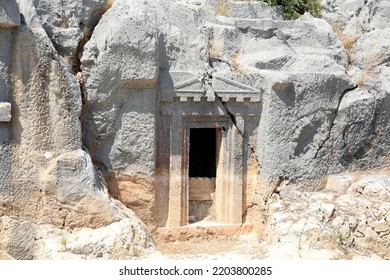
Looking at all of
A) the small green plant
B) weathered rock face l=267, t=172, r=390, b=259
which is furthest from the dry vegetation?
weathered rock face l=267, t=172, r=390, b=259

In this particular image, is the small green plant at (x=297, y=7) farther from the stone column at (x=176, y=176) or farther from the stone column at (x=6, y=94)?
the stone column at (x=6, y=94)

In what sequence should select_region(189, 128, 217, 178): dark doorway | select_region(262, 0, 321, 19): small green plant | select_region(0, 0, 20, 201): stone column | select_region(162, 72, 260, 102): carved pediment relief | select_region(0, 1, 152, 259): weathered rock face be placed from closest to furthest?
select_region(0, 0, 20, 201): stone column < select_region(0, 1, 152, 259): weathered rock face < select_region(162, 72, 260, 102): carved pediment relief < select_region(262, 0, 321, 19): small green plant < select_region(189, 128, 217, 178): dark doorway

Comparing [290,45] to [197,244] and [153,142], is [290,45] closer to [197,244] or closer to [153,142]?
[153,142]

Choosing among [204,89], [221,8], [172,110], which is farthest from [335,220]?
[221,8]

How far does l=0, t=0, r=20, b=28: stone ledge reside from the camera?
7.75 meters

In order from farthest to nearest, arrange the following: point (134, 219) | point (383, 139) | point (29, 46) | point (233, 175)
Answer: point (383, 139)
point (233, 175)
point (134, 219)
point (29, 46)

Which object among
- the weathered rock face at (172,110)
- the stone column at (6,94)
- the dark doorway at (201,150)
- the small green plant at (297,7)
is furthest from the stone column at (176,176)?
the small green plant at (297,7)

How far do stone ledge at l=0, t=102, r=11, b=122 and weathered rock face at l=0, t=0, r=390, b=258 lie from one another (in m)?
0.02

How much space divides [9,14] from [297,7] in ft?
18.8

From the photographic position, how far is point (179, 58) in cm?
974

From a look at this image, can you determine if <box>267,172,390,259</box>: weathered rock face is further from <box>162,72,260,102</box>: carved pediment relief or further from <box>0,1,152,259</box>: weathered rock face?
<box>0,1,152,259</box>: weathered rock face

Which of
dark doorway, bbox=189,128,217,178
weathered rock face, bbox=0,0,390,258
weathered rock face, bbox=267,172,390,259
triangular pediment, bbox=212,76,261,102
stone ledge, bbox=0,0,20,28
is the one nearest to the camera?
stone ledge, bbox=0,0,20,28

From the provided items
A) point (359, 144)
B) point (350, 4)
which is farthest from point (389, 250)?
point (350, 4)

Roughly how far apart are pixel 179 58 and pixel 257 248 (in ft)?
10.7
